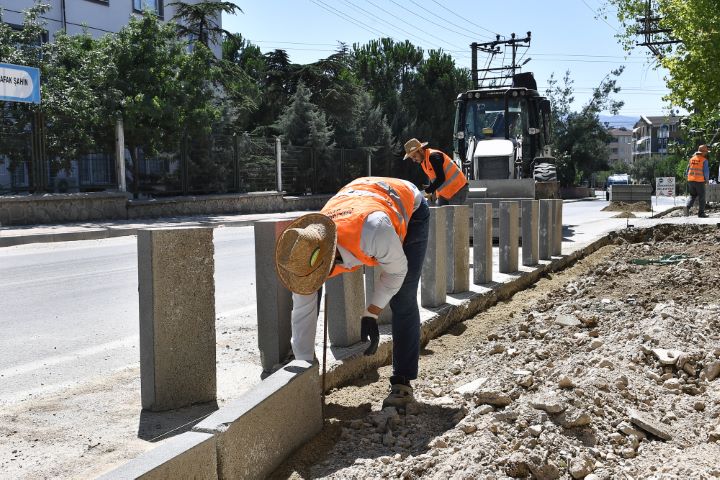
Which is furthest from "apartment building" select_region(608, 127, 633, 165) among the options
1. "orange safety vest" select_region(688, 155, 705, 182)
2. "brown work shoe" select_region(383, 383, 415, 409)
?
"brown work shoe" select_region(383, 383, 415, 409)

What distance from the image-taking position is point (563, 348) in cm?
544

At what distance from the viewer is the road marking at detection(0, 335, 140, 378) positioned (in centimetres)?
504

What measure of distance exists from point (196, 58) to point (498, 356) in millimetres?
17316

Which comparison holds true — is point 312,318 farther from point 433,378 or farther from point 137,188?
point 137,188

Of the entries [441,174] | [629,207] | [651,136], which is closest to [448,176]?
[441,174]

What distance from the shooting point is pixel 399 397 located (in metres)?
4.23

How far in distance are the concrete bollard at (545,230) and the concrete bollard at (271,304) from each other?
20.8ft

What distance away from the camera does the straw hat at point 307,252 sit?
142 inches

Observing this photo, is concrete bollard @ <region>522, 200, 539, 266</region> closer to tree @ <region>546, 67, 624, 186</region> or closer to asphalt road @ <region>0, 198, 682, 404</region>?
asphalt road @ <region>0, 198, 682, 404</region>

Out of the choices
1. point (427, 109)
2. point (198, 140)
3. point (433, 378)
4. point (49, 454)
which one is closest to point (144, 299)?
point (49, 454)

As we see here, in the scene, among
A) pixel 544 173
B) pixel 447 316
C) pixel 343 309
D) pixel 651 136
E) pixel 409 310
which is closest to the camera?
pixel 409 310

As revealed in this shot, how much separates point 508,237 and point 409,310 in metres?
4.54

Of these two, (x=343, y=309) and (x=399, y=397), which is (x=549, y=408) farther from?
(x=343, y=309)

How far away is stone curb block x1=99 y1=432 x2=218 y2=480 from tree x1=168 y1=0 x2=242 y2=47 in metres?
27.8
